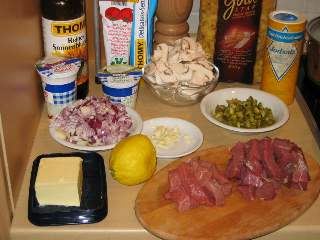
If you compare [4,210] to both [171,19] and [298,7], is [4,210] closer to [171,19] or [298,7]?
[171,19]

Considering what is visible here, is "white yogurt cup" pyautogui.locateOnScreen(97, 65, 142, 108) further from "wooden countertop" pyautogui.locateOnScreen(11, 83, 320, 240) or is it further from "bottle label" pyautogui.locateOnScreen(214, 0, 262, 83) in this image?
"bottle label" pyautogui.locateOnScreen(214, 0, 262, 83)

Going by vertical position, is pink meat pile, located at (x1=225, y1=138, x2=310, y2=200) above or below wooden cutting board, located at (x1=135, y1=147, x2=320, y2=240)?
above

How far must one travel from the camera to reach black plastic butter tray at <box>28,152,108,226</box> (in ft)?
2.92

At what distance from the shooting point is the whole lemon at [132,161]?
0.95 m

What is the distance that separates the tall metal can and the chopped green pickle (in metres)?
0.07

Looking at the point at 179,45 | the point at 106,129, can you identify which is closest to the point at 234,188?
the point at 106,129

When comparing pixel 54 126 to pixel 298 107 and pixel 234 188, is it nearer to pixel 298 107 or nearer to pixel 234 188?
pixel 234 188

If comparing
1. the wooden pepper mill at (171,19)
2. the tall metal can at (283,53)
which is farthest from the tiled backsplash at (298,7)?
the tall metal can at (283,53)

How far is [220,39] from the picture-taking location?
4.12 ft

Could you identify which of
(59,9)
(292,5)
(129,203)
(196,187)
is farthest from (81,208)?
(292,5)

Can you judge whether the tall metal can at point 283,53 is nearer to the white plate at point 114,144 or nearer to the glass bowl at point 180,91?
the glass bowl at point 180,91

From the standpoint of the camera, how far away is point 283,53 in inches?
45.8

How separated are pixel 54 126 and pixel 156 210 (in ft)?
0.92

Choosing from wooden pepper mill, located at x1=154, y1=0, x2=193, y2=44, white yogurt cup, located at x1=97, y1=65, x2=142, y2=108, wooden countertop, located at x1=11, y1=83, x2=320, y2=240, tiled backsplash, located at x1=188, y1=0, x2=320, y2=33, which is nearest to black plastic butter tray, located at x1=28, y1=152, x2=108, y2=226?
wooden countertop, located at x1=11, y1=83, x2=320, y2=240
